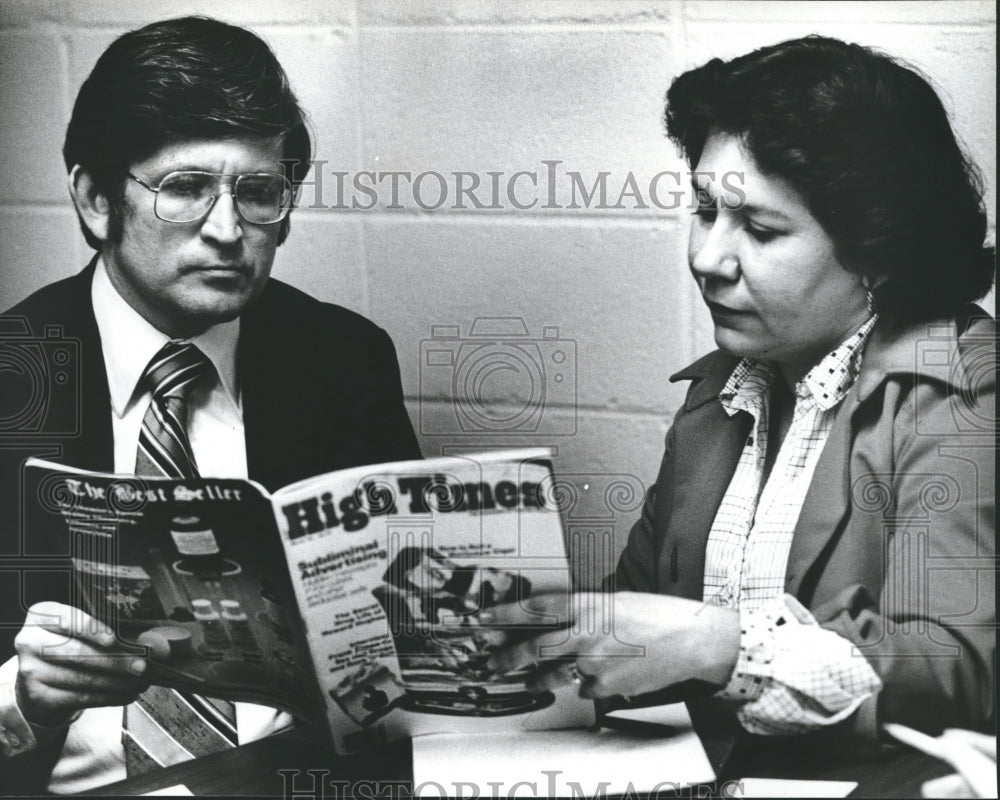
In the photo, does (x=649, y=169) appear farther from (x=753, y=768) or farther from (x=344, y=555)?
(x=753, y=768)

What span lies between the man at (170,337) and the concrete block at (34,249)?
0.02 meters

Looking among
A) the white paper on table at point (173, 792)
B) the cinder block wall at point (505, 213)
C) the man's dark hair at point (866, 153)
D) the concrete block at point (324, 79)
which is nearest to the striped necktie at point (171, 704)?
the white paper on table at point (173, 792)

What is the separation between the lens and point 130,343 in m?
1.73

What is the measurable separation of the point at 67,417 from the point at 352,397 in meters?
0.41

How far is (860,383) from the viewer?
1.59m

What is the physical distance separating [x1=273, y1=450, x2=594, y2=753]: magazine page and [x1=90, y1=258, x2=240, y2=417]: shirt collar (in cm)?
26

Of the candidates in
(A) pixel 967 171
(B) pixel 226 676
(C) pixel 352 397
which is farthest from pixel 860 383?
(B) pixel 226 676

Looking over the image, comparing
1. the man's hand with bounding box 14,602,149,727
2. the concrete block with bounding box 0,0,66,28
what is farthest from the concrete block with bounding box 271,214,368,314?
the man's hand with bounding box 14,602,149,727

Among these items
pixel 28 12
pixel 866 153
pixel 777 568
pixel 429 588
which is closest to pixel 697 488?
pixel 777 568

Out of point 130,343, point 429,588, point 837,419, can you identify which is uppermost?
point 130,343

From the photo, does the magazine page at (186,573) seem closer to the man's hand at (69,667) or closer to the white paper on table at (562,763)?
the man's hand at (69,667)

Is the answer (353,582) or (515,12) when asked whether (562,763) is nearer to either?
(353,582)

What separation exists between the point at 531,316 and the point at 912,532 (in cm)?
58

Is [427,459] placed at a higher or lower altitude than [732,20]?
lower
